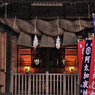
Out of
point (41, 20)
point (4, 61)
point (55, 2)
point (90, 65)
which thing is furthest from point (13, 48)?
point (90, 65)

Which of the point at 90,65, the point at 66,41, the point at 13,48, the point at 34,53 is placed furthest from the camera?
the point at 34,53

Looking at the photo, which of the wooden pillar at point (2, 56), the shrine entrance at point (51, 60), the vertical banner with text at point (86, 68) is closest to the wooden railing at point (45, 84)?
the shrine entrance at point (51, 60)

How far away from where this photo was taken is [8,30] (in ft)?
46.0

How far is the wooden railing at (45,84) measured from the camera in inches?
541

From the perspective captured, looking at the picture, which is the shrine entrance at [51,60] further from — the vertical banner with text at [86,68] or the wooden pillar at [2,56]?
the vertical banner with text at [86,68]

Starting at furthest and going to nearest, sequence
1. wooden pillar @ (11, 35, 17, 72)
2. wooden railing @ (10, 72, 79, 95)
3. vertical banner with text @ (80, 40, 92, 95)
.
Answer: wooden pillar @ (11, 35, 17, 72) < wooden railing @ (10, 72, 79, 95) < vertical banner with text @ (80, 40, 92, 95)

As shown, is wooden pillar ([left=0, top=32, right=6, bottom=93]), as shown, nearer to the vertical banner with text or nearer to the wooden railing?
the wooden railing

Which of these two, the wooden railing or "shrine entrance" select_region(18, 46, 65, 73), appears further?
"shrine entrance" select_region(18, 46, 65, 73)

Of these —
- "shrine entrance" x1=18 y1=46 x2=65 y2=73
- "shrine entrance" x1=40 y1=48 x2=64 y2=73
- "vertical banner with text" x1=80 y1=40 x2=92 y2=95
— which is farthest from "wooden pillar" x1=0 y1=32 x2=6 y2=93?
"vertical banner with text" x1=80 y1=40 x2=92 y2=95

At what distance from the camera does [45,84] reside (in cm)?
1489

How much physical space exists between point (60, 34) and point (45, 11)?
158 centimetres

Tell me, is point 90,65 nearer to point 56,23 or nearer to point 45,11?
point 56,23

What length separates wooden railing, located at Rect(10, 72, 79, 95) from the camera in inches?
541

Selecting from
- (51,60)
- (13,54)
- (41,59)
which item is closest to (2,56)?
(13,54)
